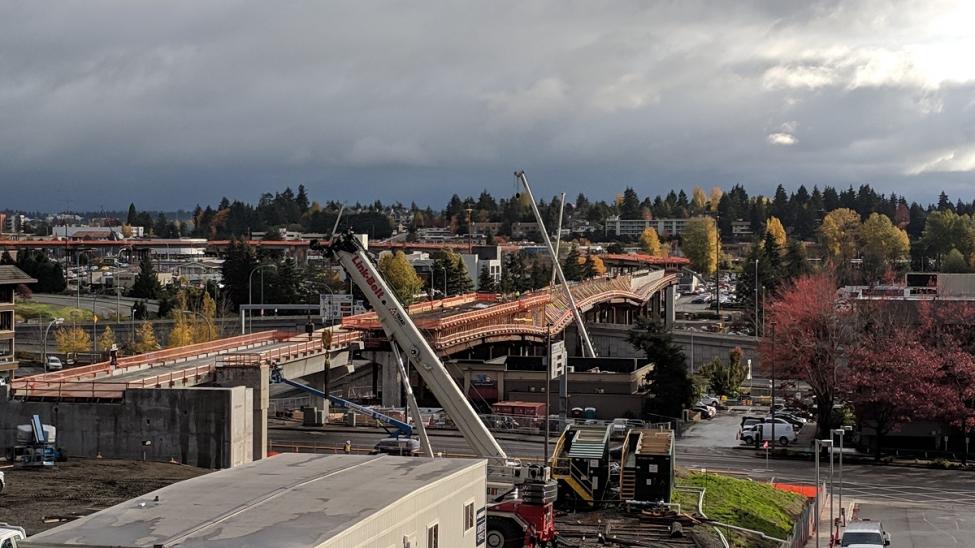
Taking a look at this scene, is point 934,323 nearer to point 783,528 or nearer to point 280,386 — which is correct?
point 783,528

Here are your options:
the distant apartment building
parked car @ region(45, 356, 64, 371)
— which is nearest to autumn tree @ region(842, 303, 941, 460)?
the distant apartment building

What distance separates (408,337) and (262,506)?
66.1ft

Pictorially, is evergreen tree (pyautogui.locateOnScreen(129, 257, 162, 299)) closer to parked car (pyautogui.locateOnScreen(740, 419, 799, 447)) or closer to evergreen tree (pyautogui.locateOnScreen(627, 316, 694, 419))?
evergreen tree (pyautogui.locateOnScreen(627, 316, 694, 419))

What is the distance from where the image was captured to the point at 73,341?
102 m

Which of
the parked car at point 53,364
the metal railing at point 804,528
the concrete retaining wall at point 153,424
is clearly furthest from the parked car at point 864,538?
the parked car at point 53,364

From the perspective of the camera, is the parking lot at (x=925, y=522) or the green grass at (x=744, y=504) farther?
the parking lot at (x=925, y=522)

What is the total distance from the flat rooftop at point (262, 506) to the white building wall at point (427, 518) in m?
0.18

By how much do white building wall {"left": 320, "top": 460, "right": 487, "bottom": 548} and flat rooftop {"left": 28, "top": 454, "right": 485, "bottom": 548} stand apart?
0.18 meters

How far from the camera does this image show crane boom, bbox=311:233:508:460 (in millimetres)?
43969

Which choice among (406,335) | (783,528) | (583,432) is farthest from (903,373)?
(406,335)

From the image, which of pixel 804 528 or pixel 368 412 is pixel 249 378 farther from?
pixel 804 528

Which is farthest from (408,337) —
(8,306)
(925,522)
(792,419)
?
(8,306)

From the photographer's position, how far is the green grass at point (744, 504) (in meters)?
45.7

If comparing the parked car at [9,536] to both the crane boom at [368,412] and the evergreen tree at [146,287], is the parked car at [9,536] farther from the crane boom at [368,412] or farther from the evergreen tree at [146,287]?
the evergreen tree at [146,287]
